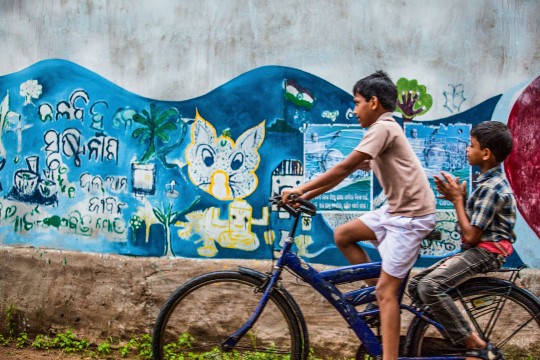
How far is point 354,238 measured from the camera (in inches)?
156

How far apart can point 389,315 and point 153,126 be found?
8.33 feet

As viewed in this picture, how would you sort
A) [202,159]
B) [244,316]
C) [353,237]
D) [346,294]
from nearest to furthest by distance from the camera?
[346,294] < [353,237] < [244,316] < [202,159]

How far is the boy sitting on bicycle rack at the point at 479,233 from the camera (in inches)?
145

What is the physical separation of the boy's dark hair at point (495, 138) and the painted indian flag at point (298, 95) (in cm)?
167

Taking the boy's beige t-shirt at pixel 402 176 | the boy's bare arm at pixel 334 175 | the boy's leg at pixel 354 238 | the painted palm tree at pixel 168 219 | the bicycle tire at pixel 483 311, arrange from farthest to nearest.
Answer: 1. the painted palm tree at pixel 168 219
2. the boy's leg at pixel 354 238
3. the bicycle tire at pixel 483 311
4. the boy's beige t-shirt at pixel 402 176
5. the boy's bare arm at pixel 334 175

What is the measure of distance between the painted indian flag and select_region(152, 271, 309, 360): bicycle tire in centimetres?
168

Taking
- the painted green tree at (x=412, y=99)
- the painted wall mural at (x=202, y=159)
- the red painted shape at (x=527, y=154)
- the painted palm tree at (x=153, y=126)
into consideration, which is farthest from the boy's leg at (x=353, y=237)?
the painted palm tree at (x=153, y=126)

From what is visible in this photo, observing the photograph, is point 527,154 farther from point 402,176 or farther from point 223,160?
point 223,160

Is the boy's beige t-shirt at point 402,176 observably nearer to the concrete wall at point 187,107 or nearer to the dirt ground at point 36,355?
the concrete wall at point 187,107

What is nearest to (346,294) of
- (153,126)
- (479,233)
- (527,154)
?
(479,233)

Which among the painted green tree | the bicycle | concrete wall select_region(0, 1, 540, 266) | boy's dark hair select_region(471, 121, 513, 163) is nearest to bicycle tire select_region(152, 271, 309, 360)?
the bicycle

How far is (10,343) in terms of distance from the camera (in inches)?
207

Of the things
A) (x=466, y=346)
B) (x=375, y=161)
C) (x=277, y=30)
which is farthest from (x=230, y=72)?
(x=466, y=346)

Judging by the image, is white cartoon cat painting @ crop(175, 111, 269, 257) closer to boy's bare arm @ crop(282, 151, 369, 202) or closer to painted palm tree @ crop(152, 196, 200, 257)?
painted palm tree @ crop(152, 196, 200, 257)
